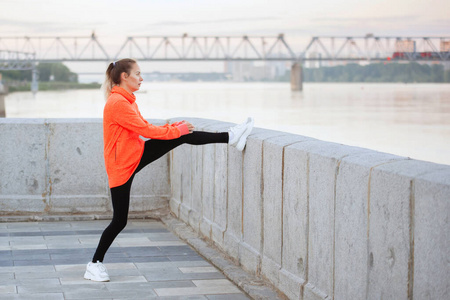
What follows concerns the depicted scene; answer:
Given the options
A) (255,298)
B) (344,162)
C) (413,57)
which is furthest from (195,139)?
(413,57)

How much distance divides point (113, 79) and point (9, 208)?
378 centimetres

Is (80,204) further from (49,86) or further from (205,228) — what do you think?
(49,86)

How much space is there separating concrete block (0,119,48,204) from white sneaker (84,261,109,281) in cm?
332

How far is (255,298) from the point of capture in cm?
554

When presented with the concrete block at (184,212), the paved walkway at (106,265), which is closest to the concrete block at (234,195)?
the paved walkway at (106,265)

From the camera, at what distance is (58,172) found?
909cm

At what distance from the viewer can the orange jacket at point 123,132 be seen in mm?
5699

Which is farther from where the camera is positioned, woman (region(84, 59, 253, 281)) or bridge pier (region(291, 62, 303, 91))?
bridge pier (region(291, 62, 303, 91))

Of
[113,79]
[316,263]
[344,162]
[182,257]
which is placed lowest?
[182,257]

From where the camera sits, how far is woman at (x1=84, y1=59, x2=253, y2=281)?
571 centimetres

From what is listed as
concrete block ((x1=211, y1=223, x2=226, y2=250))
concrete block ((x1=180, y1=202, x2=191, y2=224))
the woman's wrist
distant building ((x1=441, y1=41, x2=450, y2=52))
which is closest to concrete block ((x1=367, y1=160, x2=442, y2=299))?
the woman's wrist

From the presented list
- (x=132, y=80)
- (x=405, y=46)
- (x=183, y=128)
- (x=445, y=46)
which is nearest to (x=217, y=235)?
(x=183, y=128)

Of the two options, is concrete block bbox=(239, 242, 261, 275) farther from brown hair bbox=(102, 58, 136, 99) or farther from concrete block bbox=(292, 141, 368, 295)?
brown hair bbox=(102, 58, 136, 99)

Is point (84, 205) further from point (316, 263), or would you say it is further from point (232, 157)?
point (316, 263)
